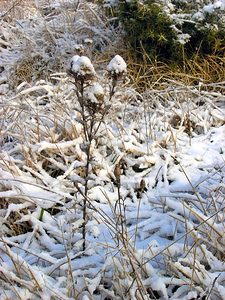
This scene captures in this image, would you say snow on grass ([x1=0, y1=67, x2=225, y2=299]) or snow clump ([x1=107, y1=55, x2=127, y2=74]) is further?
snow on grass ([x1=0, y1=67, x2=225, y2=299])

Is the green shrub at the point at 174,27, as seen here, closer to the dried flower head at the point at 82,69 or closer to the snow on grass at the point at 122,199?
the snow on grass at the point at 122,199

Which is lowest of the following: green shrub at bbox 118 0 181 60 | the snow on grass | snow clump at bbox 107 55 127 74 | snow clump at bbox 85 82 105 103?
the snow on grass

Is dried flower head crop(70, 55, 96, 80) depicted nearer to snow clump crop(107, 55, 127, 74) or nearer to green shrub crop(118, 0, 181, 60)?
snow clump crop(107, 55, 127, 74)

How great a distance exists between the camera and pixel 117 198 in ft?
6.59

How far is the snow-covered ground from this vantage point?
4.75 feet

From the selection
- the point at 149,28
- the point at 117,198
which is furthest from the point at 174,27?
the point at 117,198

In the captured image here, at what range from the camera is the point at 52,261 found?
1.57 meters

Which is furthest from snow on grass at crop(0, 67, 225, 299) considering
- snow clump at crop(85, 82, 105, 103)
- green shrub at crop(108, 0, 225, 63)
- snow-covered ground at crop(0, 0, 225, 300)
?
green shrub at crop(108, 0, 225, 63)

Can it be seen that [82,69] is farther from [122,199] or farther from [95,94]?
[122,199]

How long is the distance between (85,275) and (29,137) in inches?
40.3

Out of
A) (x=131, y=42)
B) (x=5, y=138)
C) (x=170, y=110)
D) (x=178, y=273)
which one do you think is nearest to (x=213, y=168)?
(x=170, y=110)

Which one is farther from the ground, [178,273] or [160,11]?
[160,11]

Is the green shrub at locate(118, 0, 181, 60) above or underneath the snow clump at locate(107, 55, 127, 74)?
underneath

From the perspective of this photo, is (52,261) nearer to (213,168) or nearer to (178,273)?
(178,273)
